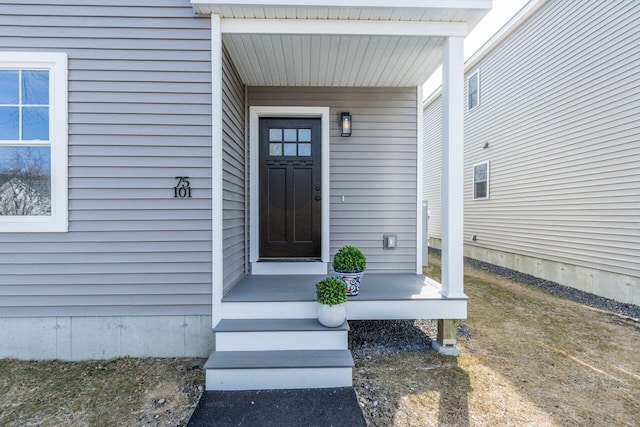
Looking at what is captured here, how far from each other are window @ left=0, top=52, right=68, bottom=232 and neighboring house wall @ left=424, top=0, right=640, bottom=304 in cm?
644

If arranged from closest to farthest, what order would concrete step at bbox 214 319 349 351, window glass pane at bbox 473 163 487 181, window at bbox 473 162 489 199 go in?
1. concrete step at bbox 214 319 349 351
2. window at bbox 473 162 489 199
3. window glass pane at bbox 473 163 487 181

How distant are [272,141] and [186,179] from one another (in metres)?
1.51

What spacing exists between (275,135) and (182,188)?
5.28ft

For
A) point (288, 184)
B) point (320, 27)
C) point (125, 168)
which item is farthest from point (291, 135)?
point (125, 168)

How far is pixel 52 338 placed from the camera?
8.67 ft

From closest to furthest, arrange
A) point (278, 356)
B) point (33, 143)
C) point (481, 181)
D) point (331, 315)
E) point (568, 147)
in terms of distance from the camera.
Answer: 1. point (278, 356)
2. point (331, 315)
3. point (33, 143)
4. point (568, 147)
5. point (481, 181)

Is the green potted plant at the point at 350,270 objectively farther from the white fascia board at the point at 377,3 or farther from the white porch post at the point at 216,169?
the white fascia board at the point at 377,3

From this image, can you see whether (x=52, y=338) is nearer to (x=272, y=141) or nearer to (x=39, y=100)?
(x=39, y=100)

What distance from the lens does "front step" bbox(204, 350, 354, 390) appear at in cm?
220

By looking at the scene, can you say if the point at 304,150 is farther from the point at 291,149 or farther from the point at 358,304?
the point at 358,304

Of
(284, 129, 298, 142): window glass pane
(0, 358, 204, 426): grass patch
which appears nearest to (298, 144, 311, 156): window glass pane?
(284, 129, 298, 142): window glass pane

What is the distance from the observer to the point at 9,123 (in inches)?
103

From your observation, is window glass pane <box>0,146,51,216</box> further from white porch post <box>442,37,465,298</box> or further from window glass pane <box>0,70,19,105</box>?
white porch post <box>442,37,465,298</box>

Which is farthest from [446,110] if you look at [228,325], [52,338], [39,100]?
[52,338]
